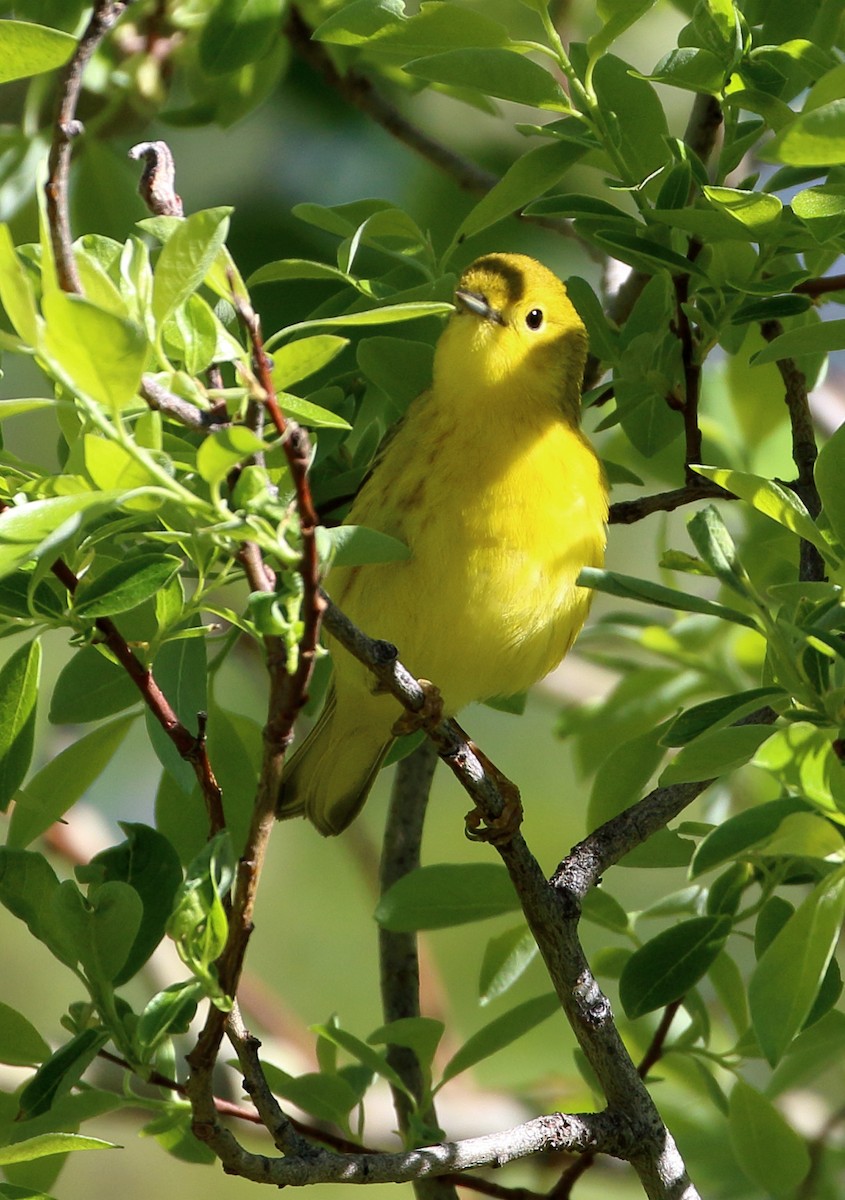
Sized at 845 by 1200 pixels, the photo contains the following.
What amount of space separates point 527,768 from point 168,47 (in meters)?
3.01

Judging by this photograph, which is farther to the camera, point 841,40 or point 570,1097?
point 570,1097

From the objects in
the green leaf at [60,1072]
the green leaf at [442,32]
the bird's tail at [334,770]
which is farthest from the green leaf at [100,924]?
the bird's tail at [334,770]

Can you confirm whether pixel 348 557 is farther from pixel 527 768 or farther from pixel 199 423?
pixel 527 768

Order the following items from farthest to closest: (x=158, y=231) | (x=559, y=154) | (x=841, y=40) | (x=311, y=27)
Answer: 1. (x=311, y=27)
2. (x=841, y=40)
3. (x=559, y=154)
4. (x=158, y=231)

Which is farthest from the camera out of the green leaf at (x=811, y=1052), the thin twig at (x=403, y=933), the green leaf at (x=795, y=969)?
the thin twig at (x=403, y=933)

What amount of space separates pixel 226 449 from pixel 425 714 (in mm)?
706

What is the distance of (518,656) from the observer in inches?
122

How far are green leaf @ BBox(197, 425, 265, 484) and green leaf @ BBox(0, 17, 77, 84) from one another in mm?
695

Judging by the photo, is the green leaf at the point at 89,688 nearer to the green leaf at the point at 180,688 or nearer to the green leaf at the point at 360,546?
the green leaf at the point at 180,688

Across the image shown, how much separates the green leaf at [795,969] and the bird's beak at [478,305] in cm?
159

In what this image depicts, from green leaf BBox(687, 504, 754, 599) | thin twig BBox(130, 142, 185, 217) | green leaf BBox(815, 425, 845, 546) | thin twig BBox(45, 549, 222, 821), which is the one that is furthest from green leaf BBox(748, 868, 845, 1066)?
thin twig BBox(130, 142, 185, 217)

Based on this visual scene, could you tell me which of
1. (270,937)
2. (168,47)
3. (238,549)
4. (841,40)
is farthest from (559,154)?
(270,937)

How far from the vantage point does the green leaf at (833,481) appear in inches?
72.6

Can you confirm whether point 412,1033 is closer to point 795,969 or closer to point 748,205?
point 795,969
